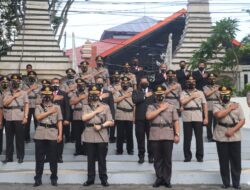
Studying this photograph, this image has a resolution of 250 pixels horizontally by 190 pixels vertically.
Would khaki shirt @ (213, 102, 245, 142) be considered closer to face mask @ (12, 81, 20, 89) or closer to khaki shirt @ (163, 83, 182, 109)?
khaki shirt @ (163, 83, 182, 109)

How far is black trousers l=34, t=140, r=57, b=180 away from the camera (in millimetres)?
10961

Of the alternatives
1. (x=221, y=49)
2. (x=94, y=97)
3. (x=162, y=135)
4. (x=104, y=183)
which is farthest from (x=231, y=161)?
(x=221, y=49)

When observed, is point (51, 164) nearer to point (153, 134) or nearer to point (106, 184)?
point (106, 184)

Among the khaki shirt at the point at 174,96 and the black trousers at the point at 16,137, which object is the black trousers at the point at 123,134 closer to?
the khaki shirt at the point at 174,96

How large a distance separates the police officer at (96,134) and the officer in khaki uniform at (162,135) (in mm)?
819

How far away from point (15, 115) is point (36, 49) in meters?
11.5

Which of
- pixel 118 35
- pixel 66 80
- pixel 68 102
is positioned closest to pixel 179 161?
pixel 68 102

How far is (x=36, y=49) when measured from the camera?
23.6 metres

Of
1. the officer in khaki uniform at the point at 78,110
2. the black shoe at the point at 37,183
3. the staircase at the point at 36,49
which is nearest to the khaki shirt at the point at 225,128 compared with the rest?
the black shoe at the point at 37,183

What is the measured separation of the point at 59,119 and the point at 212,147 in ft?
13.2

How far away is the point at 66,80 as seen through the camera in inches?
573

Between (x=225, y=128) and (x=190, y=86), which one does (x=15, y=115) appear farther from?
(x=225, y=128)

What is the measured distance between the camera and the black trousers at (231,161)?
10.7 m

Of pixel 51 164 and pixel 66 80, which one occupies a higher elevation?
pixel 66 80
